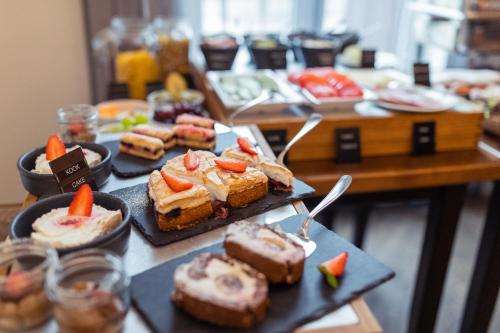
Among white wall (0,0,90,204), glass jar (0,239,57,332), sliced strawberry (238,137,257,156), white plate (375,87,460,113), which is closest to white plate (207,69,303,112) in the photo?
white plate (375,87,460,113)

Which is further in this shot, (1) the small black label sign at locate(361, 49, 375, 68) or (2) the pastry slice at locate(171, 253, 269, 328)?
(1) the small black label sign at locate(361, 49, 375, 68)

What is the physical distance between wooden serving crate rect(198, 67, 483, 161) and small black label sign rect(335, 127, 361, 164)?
0.02 m

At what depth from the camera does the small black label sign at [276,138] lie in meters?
1.65

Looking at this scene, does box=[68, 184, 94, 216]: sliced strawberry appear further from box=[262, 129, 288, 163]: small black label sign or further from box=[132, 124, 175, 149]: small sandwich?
box=[262, 129, 288, 163]: small black label sign

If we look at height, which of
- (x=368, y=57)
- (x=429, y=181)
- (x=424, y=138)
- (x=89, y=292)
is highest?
(x=368, y=57)

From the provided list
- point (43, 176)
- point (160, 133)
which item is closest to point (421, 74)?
point (160, 133)

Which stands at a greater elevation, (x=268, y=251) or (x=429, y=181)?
(x=268, y=251)

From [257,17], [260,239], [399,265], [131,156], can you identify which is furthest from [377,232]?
[260,239]

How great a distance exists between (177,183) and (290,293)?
0.35 metres

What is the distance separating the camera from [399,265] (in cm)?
269

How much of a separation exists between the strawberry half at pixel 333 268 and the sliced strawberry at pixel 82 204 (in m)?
0.45

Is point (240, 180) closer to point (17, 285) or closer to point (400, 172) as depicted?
point (17, 285)

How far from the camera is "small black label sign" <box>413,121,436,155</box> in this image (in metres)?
1.75

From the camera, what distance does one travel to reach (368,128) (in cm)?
173
